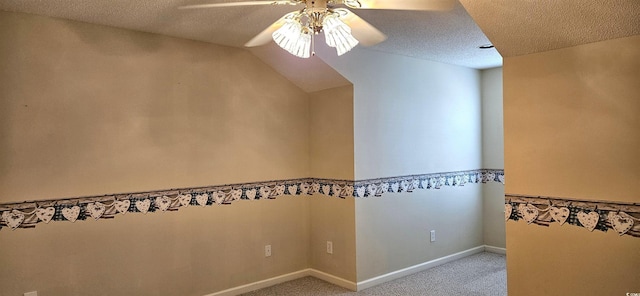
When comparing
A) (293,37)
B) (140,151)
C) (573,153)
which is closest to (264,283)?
(140,151)

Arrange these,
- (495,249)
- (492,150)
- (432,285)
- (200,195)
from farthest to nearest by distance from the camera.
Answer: (492,150) < (495,249) < (432,285) < (200,195)

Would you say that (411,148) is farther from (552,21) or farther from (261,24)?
(552,21)

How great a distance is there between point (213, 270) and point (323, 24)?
2.45 metres

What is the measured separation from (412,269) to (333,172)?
1.32 m

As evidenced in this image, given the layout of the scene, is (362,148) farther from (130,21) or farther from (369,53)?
(130,21)

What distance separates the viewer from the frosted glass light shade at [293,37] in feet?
6.80

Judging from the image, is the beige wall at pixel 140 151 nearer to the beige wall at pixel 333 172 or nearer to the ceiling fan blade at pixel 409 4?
the beige wall at pixel 333 172

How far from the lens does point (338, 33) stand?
2.09m

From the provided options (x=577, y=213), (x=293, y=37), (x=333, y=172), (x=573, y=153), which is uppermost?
(x=293, y=37)

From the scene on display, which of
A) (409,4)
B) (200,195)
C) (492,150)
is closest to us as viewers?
(409,4)

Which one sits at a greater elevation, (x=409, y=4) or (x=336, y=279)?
(x=409, y=4)

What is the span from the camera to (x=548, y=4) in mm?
1903

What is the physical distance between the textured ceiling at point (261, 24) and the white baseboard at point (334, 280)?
186 cm

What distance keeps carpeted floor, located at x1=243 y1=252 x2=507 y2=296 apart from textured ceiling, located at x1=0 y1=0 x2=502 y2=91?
1.93 m
